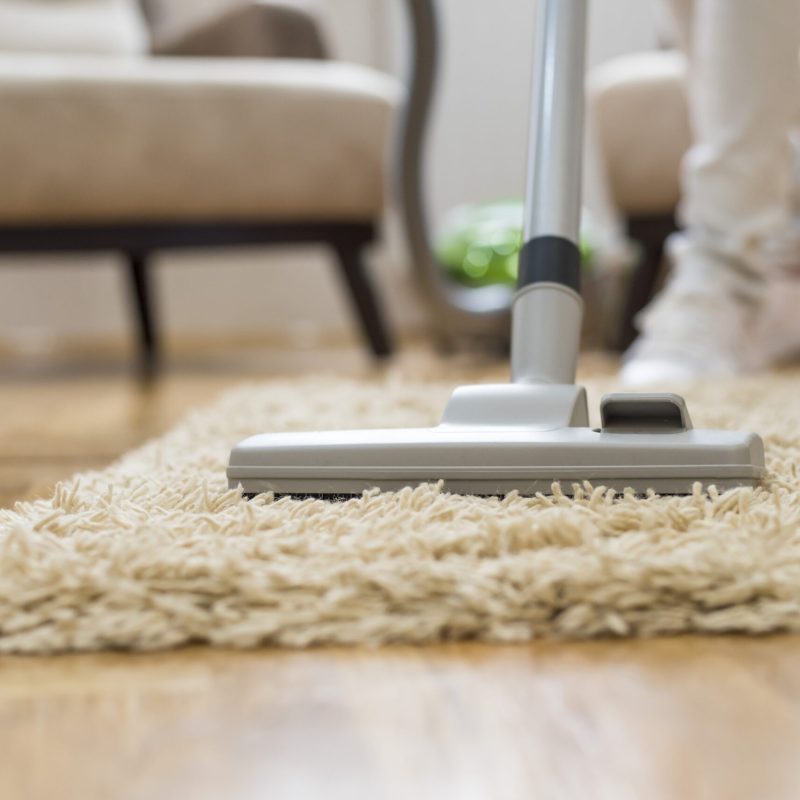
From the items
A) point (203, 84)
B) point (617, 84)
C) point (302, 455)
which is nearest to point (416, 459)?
point (302, 455)

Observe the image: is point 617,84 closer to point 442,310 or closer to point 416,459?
point 442,310

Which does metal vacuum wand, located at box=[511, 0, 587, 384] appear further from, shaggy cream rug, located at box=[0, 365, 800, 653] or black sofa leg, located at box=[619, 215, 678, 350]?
black sofa leg, located at box=[619, 215, 678, 350]

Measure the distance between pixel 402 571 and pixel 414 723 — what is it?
8cm

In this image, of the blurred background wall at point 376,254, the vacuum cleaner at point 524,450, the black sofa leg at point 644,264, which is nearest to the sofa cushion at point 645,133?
the black sofa leg at point 644,264

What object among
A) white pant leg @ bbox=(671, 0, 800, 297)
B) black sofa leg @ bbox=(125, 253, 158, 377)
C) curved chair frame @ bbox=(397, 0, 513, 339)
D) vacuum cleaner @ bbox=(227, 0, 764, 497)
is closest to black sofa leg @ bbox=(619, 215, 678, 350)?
curved chair frame @ bbox=(397, 0, 513, 339)

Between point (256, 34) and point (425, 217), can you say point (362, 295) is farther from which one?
point (256, 34)

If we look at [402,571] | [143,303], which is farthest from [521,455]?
[143,303]

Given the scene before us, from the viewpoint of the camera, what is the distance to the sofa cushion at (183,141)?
148 centimetres

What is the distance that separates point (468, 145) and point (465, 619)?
8.31 feet

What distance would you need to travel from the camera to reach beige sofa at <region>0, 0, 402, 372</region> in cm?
149

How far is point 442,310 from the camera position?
1767mm

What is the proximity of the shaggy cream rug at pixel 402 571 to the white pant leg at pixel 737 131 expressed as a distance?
0.72m

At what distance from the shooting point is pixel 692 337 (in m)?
1.15

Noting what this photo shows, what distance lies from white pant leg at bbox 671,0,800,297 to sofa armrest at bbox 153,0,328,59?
902 mm
